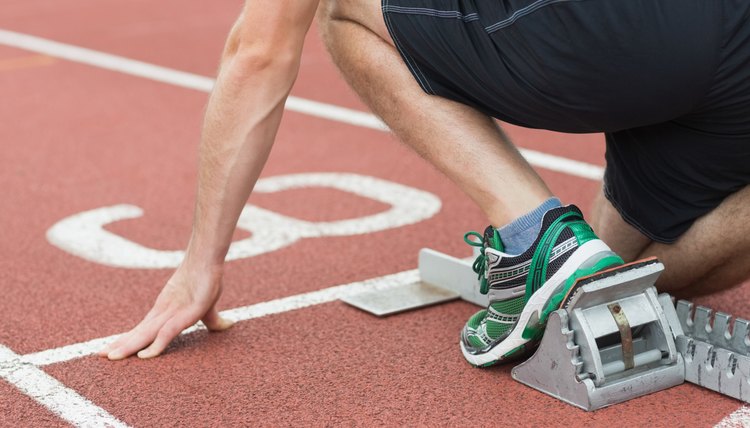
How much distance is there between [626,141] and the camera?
2.75 metres

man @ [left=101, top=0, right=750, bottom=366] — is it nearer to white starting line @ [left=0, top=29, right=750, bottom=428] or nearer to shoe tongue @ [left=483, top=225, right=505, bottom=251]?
shoe tongue @ [left=483, top=225, right=505, bottom=251]

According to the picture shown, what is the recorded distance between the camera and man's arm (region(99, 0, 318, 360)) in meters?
2.57

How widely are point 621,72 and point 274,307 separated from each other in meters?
1.25

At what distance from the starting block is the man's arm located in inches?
30.6

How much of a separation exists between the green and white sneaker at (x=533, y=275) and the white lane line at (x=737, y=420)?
0.40 metres

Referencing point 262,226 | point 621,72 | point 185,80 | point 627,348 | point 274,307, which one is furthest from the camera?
point 185,80

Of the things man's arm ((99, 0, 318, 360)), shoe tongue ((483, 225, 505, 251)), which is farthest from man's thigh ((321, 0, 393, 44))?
shoe tongue ((483, 225, 505, 251))

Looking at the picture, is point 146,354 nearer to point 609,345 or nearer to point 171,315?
point 171,315

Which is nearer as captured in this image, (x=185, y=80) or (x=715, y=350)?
(x=715, y=350)

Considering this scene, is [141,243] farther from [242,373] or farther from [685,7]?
[685,7]

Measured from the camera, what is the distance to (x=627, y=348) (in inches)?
97.1

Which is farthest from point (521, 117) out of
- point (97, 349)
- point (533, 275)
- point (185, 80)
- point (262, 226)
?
point (185, 80)

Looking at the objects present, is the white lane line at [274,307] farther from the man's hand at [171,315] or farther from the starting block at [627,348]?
the starting block at [627,348]

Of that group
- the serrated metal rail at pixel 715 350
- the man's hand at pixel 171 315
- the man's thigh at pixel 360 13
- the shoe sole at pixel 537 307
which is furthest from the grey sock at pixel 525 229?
the man's hand at pixel 171 315
